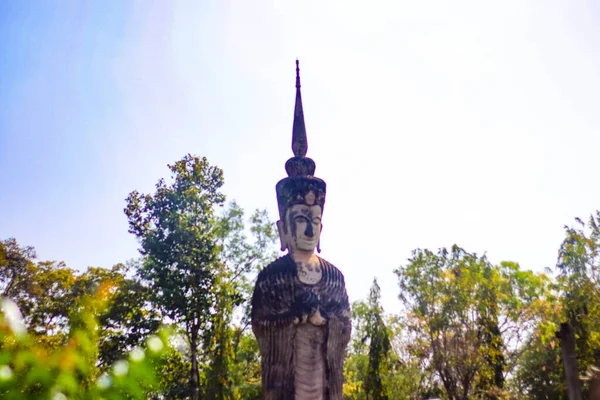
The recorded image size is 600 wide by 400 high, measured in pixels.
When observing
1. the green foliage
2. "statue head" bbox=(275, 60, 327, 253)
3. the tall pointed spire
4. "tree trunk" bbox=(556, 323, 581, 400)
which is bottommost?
the green foliage

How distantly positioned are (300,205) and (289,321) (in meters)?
2.15

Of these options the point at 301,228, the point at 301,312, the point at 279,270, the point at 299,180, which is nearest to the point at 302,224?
the point at 301,228

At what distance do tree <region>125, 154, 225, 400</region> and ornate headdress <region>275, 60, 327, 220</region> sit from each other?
8.71 m

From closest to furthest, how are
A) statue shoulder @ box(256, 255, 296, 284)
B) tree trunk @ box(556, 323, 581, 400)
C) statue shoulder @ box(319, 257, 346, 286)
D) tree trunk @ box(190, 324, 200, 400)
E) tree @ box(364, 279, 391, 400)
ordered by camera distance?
1. tree trunk @ box(556, 323, 581, 400)
2. statue shoulder @ box(256, 255, 296, 284)
3. statue shoulder @ box(319, 257, 346, 286)
4. tree trunk @ box(190, 324, 200, 400)
5. tree @ box(364, 279, 391, 400)

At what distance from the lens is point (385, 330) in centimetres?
1906

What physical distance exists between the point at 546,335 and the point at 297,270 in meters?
15.8

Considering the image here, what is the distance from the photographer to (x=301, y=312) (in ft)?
26.3

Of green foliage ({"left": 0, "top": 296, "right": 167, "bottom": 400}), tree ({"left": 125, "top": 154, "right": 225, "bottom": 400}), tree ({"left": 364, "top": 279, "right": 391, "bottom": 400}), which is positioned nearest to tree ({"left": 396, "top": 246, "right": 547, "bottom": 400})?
tree ({"left": 364, "top": 279, "right": 391, "bottom": 400})

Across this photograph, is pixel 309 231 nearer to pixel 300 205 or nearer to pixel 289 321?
pixel 300 205

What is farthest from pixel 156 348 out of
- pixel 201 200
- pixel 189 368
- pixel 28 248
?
pixel 28 248

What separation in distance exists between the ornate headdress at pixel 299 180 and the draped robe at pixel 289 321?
116 centimetres

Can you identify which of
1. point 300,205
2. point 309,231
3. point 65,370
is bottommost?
point 65,370

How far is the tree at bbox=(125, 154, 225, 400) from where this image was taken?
17.4 meters

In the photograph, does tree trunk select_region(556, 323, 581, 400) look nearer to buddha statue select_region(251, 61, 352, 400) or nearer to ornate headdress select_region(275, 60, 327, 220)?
buddha statue select_region(251, 61, 352, 400)
